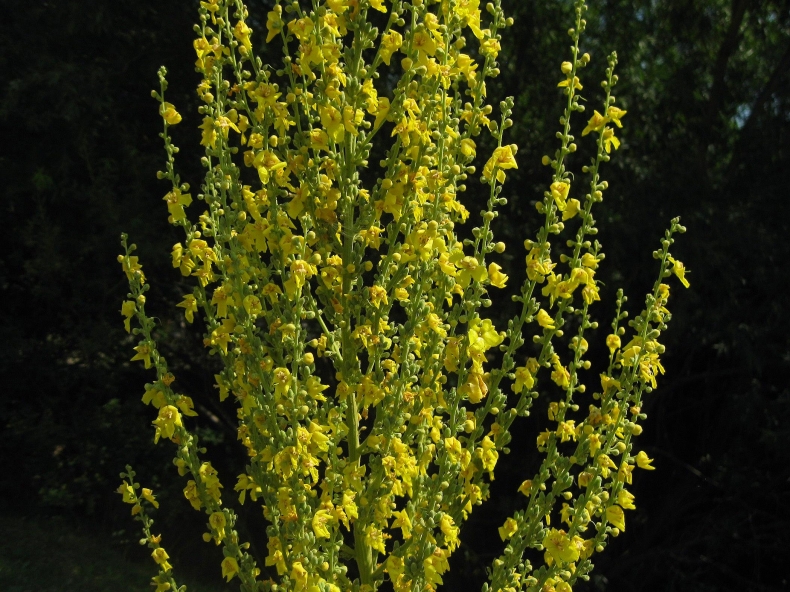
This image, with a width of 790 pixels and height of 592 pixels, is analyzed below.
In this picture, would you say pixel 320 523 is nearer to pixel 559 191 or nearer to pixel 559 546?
pixel 559 546

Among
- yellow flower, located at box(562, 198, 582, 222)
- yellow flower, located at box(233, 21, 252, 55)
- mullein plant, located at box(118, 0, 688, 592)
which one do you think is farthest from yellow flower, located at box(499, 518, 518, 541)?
yellow flower, located at box(233, 21, 252, 55)

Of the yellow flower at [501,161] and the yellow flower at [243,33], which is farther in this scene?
the yellow flower at [243,33]

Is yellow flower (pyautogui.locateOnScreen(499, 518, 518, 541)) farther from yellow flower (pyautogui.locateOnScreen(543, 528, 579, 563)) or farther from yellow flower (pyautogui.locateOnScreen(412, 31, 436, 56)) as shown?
yellow flower (pyautogui.locateOnScreen(412, 31, 436, 56))

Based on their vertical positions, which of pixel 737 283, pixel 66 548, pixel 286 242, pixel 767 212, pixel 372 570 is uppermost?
pixel 767 212

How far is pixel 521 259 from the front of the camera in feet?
15.6

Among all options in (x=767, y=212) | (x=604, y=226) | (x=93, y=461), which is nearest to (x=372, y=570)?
(x=604, y=226)

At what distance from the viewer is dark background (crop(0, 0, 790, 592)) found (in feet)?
14.7

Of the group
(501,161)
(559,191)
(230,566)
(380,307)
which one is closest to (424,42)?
(501,161)

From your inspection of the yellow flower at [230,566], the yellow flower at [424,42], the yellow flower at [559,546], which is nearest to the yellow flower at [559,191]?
the yellow flower at [424,42]

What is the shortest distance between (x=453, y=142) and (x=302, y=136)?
0.34 m

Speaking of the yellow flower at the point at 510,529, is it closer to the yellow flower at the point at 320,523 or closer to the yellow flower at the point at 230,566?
the yellow flower at the point at 320,523

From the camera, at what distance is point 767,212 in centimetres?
444

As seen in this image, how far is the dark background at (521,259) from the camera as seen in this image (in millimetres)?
4492

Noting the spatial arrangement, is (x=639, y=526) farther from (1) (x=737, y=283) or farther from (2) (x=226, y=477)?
(2) (x=226, y=477)
